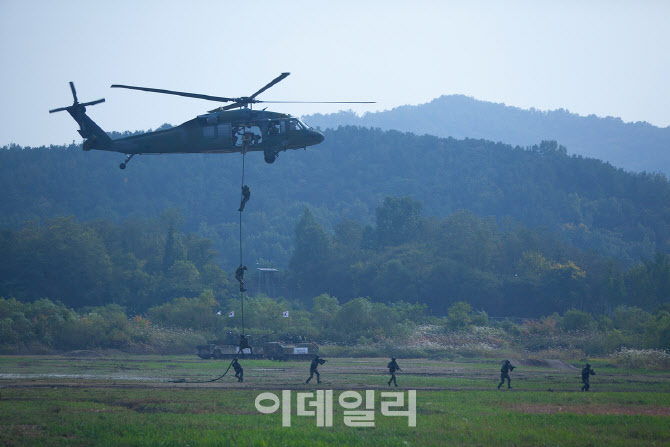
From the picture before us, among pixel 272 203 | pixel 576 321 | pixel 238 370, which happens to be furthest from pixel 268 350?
pixel 272 203

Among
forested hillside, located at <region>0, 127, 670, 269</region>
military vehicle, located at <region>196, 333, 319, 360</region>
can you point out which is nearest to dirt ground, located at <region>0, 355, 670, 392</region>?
military vehicle, located at <region>196, 333, 319, 360</region>

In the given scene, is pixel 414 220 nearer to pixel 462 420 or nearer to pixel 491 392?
pixel 491 392

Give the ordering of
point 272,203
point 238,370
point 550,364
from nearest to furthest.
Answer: point 238,370, point 550,364, point 272,203

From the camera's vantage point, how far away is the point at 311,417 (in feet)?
84.0

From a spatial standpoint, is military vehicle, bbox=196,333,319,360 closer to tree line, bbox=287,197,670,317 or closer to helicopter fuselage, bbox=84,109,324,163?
helicopter fuselage, bbox=84,109,324,163

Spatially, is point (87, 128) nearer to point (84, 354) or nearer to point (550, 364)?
point (84, 354)

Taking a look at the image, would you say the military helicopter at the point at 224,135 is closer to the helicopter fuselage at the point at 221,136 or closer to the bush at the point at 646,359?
the helicopter fuselage at the point at 221,136

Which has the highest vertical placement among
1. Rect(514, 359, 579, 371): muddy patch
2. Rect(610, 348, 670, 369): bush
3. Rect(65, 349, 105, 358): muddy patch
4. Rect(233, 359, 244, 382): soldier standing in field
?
Rect(233, 359, 244, 382): soldier standing in field

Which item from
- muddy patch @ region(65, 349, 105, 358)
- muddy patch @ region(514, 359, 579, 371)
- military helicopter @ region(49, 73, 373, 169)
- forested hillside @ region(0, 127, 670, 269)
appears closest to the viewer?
military helicopter @ region(49, 73, 373, 169)

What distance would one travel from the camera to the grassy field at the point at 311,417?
21734 millimetres

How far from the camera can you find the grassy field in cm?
2173

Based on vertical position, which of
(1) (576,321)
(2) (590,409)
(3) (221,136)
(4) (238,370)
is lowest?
(1) (576,321)

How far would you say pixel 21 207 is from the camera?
170500 millimetres

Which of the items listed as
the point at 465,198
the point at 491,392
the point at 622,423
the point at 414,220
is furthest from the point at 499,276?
the point at 465,198
